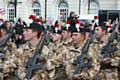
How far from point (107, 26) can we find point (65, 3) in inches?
1373

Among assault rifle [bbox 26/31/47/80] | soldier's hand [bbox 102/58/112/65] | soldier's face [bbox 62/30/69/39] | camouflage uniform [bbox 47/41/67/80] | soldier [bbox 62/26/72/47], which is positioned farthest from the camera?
soldier's face [bbox 62/30/69/39]

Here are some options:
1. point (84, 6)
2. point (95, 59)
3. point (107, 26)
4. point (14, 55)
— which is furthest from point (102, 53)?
point (84, 6)

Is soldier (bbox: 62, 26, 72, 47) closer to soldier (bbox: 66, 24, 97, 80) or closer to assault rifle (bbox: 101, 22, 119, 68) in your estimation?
assault rifle (bbox: 101, 22, 119, 68)

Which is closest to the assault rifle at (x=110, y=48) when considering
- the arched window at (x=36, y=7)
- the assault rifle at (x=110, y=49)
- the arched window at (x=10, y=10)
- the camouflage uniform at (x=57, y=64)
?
the assault rifle at (x=110, y=49)

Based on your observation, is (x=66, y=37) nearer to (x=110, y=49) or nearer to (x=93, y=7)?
(x=110, y=49)

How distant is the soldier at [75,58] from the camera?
9586 millimetres

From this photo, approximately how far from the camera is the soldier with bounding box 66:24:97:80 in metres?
9.59

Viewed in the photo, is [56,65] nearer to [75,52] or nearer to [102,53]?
[75,52]

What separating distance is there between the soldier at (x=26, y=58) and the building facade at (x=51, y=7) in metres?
38.3

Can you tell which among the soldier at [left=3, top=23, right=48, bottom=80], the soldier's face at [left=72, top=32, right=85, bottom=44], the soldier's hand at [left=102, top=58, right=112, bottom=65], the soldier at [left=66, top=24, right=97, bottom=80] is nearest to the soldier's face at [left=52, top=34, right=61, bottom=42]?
the soldier at [left=66, top=24, right=97, bottom=80]

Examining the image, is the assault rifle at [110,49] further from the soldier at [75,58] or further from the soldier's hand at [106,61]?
the soldier at [75,58]

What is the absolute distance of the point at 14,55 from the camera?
9.89 metres

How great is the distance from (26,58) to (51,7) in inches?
1591

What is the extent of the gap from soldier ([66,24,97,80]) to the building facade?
1484 inches
